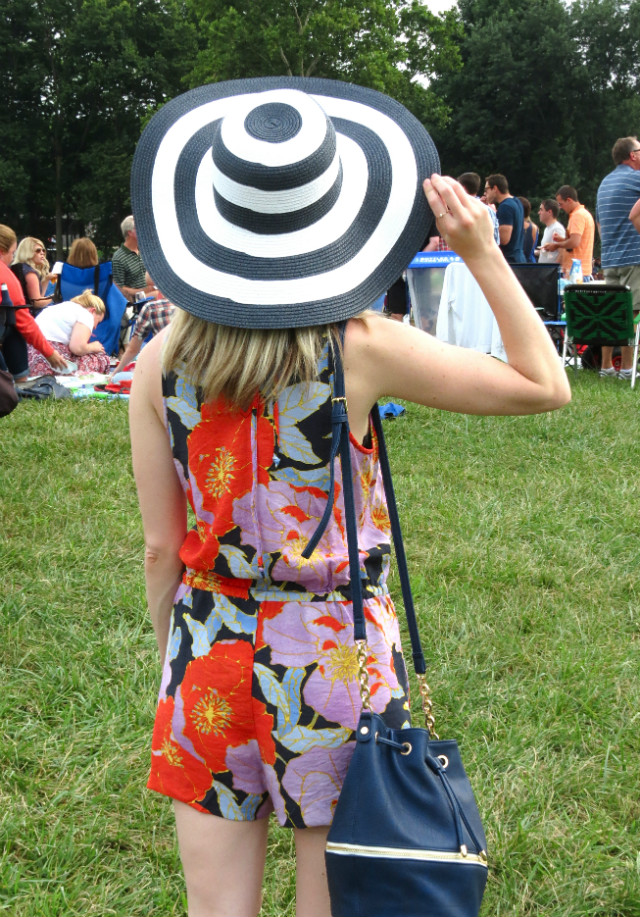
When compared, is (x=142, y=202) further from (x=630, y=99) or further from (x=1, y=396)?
(x=630, y=99)

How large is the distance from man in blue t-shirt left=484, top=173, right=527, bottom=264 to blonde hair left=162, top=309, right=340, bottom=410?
9.93m

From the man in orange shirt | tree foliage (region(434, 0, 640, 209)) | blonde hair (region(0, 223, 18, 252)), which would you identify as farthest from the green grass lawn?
tree foliage (region(434, 0, 640, 209))

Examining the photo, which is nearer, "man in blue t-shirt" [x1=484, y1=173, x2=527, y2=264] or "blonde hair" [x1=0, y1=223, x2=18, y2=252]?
"blonde hair" [x1=0, y1=223, x2=18, y2=252]

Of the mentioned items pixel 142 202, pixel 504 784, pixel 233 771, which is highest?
pixel 142 202

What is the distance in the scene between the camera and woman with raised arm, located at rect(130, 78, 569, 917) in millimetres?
1378

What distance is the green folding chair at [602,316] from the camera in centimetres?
898

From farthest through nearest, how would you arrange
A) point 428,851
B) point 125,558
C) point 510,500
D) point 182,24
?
1. point 182,24
2. point 510,500
3. point 125,558
4. point 428,851

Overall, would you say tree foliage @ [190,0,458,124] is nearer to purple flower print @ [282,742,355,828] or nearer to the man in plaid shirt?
the man in plaid shirt

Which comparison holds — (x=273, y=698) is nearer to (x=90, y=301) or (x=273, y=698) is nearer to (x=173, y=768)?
(x=173, y=768)

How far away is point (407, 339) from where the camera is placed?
1.40 m

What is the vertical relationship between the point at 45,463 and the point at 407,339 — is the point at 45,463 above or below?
below

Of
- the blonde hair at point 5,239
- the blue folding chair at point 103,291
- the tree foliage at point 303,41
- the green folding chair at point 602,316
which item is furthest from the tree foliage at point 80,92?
the green folding chair at point 602,316

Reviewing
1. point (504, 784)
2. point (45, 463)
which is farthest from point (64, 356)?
point (504, 784)

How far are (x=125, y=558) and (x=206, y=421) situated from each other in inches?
125
